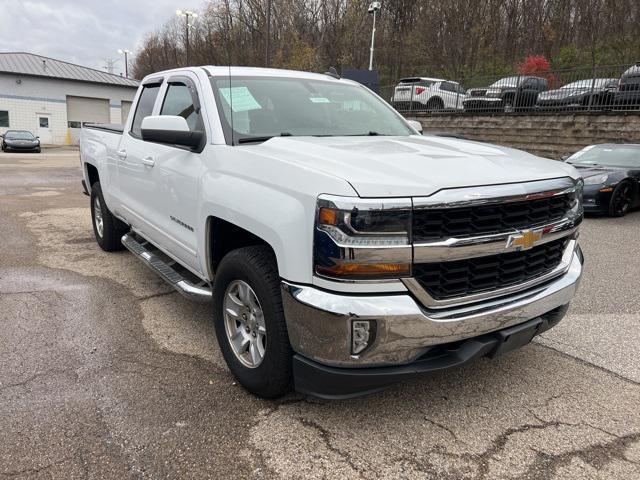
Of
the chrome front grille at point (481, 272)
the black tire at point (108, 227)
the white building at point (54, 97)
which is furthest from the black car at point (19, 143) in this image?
the chrome front grille at point (481, 272)

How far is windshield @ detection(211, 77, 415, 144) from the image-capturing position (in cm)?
331

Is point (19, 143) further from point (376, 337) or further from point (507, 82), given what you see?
point (376, 337)

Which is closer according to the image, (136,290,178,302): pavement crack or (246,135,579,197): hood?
(246,135,579,197): hood

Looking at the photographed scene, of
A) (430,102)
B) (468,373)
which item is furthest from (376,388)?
(430,102)

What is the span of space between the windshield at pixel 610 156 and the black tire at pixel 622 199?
585mm

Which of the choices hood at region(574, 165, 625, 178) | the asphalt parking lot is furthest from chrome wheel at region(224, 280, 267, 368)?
hood at region(574, 165, 625, 178)

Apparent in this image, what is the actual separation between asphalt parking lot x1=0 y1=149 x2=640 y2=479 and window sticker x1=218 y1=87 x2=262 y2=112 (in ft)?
5.62

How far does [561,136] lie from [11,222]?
1457 centimetres

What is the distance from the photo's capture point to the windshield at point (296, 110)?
331 centimetres

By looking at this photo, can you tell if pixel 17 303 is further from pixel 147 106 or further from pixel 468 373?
pixel 468 373

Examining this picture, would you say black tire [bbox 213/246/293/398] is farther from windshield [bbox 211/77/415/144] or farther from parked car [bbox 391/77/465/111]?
parked car [bbox 391/77/465/111]

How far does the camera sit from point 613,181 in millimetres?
9195

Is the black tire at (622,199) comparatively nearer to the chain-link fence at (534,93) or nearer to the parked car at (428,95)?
the chain-link fence at (534,93)

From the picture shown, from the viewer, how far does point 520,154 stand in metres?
3.14
